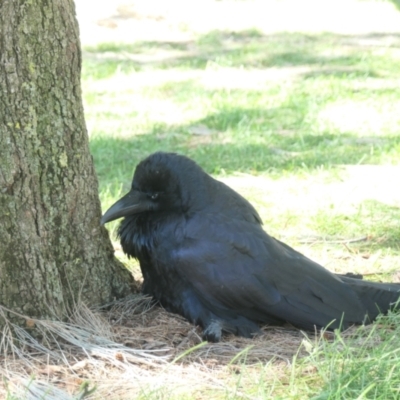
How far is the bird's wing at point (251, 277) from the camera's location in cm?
440

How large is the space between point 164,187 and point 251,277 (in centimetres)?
72

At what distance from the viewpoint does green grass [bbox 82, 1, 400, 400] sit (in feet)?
12.4

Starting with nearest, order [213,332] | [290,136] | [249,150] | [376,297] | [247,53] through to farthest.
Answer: [213,332]
[376,297]
[249,150]
[290,136]
[247,53]

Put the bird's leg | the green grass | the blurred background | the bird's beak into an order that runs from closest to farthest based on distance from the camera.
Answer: the green grass → the bird's leg → the bird's beak → the blurred background

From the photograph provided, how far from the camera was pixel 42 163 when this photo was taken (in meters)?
4.06

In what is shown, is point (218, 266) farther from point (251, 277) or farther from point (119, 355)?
point (119, 355)

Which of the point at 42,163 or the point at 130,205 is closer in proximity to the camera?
the point at 42,163

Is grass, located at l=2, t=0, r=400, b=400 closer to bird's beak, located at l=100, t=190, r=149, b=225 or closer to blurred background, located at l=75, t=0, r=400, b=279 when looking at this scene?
blurred background, located at l=75, t=0, r=400, b=279

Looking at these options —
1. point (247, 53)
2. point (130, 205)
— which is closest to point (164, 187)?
point (130, 205)

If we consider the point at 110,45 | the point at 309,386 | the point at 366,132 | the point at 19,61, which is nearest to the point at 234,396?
the point at 309,386

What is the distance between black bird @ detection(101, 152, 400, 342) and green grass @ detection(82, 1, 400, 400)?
24 cm

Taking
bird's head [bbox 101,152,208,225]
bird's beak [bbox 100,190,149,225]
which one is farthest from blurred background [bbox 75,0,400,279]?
bird's beak [bbox 100,190,149,225]

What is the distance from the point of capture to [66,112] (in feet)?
13.6

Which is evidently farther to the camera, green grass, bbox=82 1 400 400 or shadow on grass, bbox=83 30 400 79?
shadow on grass, bbox=83 30 400 79
